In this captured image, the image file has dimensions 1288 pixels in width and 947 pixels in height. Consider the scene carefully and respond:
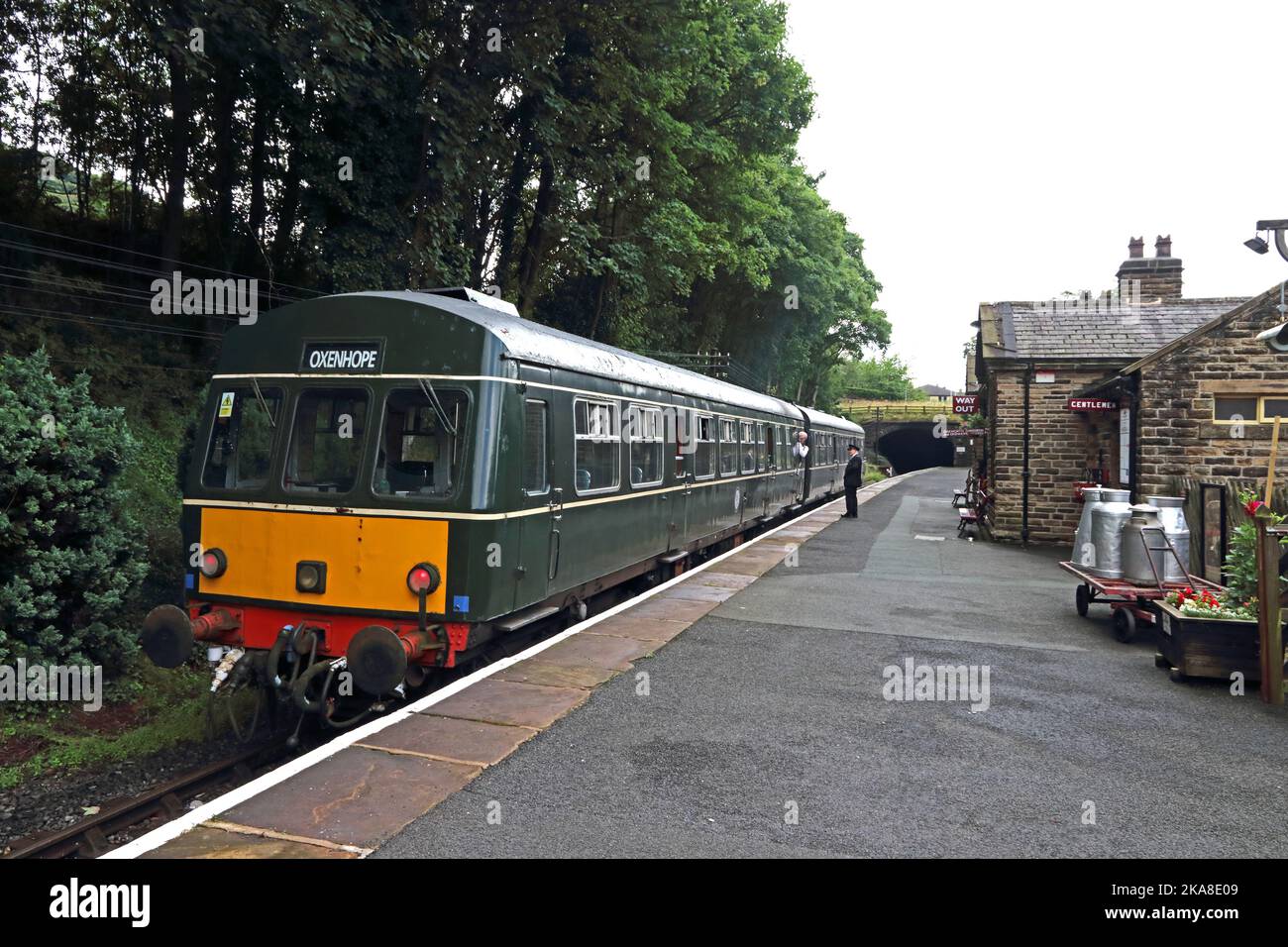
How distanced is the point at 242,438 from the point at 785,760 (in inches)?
179

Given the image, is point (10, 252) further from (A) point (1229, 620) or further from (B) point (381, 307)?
(A) point (1229, 620)

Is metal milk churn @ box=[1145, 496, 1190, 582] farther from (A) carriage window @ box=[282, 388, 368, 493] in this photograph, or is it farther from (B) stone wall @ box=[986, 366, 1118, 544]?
(B) stone wall @ box=[986, 366, 1118, 544]

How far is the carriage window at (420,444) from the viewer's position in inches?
241

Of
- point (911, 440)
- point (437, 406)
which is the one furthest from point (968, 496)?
point (911, 440)

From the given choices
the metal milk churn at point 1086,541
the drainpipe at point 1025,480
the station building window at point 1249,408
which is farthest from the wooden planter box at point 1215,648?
the drainpipe at point 1025,480

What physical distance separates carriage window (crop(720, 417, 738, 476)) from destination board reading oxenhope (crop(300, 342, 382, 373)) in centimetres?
792

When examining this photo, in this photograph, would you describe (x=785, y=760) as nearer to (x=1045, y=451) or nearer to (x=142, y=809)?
(x=142, y=809)

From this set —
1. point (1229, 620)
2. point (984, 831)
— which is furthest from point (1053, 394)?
point (984, 831)

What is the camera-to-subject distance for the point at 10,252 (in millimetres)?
13789

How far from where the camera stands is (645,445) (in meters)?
9.79

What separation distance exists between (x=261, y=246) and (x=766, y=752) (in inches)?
578

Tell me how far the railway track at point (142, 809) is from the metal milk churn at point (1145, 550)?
794 cm

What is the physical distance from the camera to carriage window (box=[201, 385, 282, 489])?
6.50m

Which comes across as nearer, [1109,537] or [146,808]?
[146,808]
